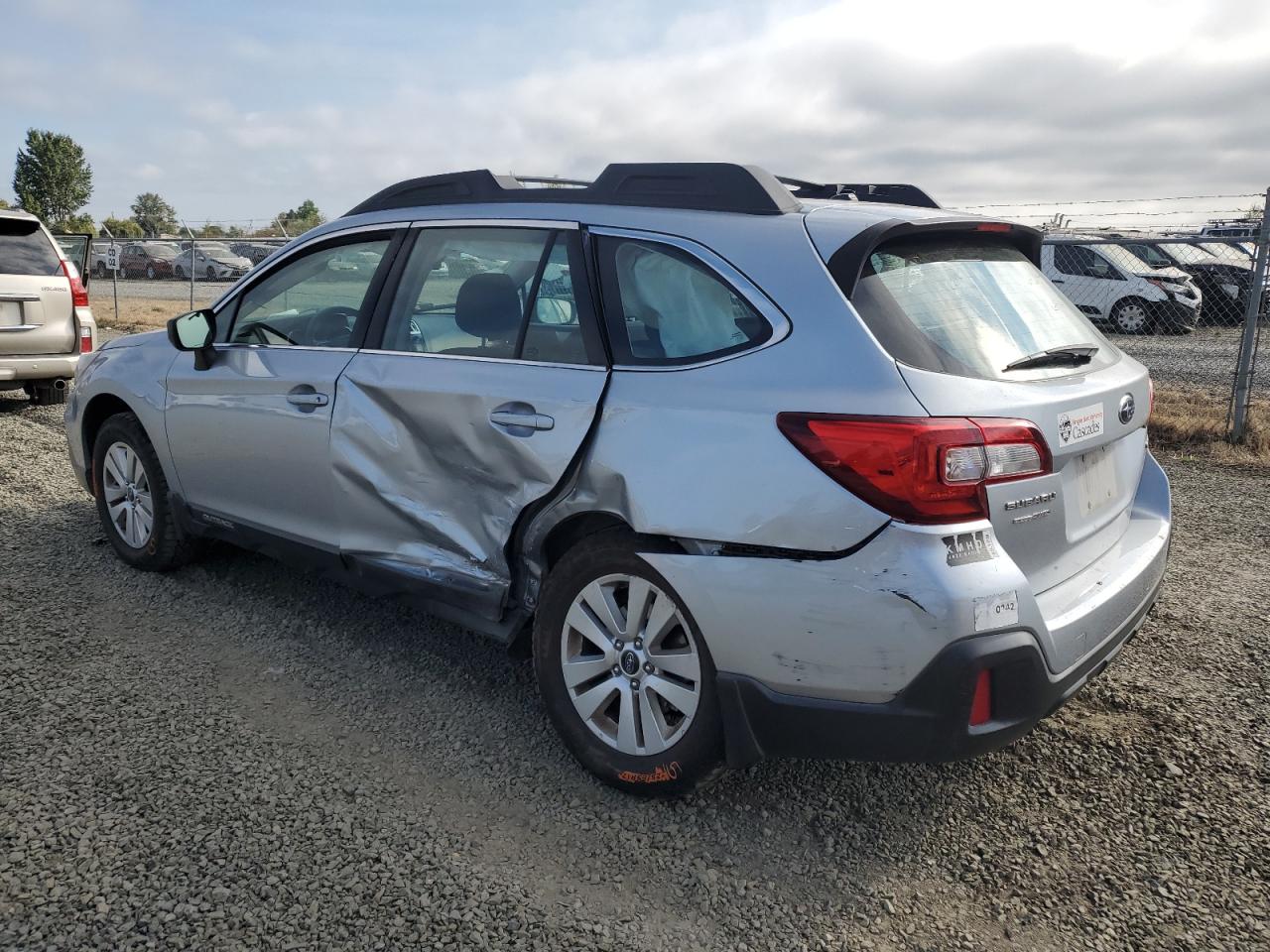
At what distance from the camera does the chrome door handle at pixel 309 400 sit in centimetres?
387

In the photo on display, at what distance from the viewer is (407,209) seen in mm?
3949

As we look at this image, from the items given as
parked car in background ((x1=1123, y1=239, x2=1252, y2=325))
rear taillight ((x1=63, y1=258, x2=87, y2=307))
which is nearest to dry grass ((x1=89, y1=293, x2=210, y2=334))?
rear taillight ((x1=63, y1=258, x2=87, y2=307))

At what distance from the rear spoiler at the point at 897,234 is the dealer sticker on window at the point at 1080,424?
65cm

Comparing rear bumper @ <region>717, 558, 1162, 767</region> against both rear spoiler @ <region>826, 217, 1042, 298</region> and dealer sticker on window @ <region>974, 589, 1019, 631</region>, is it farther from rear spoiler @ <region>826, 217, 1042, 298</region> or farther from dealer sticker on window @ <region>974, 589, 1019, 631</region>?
rear spoiler @ <region>826, 217, 1042, 298</region>

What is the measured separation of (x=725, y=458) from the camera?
271 cm

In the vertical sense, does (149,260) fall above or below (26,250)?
above

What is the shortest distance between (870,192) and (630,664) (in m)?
2.10

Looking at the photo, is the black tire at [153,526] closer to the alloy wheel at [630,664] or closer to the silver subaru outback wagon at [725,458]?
the silver subaru outback wagon at [725,458]

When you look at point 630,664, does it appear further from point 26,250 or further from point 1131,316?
point 1131,316

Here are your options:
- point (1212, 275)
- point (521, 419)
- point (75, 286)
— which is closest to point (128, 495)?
point (521, 419)

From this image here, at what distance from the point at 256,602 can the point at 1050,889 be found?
340cm

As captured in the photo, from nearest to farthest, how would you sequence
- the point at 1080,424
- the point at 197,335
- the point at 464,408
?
the point at 1080,424
the point at 464,408
the point at 197,335

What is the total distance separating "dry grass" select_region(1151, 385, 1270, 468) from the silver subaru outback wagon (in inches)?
196

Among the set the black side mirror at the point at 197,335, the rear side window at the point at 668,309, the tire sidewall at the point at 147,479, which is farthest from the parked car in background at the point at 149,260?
the rear side window at the point at 668,309
